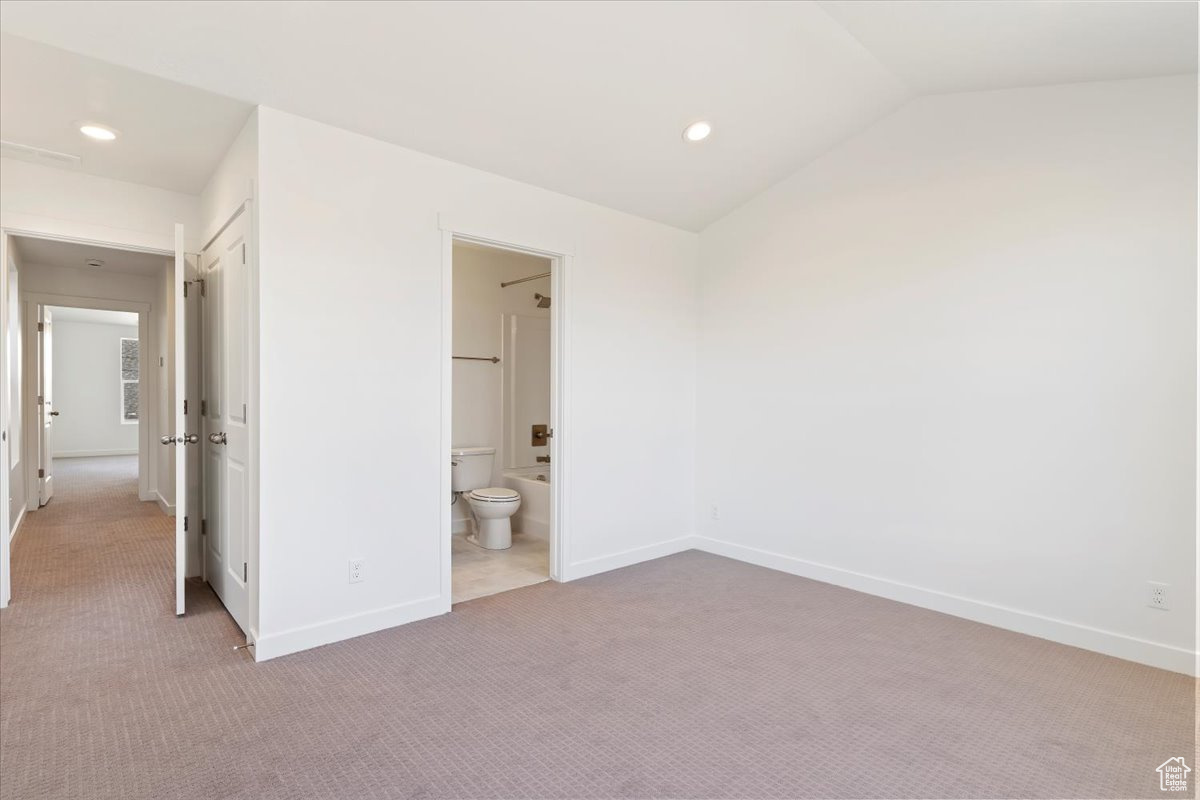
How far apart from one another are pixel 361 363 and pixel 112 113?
59.8 inches

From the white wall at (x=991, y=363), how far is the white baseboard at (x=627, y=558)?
50 cm

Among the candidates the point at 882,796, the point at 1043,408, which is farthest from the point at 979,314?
the point at 882,796

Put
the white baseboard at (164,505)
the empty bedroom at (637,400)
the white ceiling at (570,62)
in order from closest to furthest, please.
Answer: the empty bedroom at (637,400) → the white ceiling at (570,62) → the white baseboard at (164,505)

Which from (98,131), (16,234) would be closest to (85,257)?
(16,234)

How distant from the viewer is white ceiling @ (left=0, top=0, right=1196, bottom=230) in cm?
223

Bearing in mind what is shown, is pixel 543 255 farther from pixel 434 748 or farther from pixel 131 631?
pixel 131 631

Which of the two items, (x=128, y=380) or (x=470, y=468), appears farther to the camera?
(x=128, y=380)

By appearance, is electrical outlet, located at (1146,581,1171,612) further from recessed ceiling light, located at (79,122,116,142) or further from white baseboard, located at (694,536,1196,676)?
recessed ceiling light, located at (79,122,116,142)

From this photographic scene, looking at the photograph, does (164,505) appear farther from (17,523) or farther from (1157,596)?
(1157,596)

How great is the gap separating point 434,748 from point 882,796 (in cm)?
142

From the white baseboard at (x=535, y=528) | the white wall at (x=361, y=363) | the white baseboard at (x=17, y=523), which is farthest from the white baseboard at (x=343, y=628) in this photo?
the white baseboard at (x=17, y=523)

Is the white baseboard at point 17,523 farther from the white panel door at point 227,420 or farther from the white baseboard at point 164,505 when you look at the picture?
the white panel door at point 227,420

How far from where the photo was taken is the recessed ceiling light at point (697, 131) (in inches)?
128

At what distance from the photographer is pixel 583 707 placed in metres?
2.29
